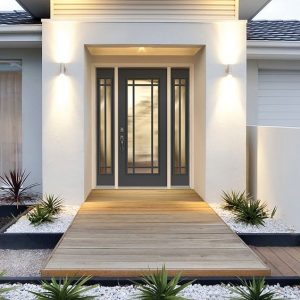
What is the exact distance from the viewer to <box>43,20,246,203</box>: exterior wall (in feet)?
29.5

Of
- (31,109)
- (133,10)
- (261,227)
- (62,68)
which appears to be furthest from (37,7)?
(261,227)

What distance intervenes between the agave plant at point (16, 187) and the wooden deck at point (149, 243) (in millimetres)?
1449

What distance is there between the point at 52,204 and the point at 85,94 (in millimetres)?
2109

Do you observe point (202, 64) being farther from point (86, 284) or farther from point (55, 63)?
point (86, 284)

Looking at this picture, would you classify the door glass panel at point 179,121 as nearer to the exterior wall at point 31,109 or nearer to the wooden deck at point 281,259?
the exterior wall at point 31,109

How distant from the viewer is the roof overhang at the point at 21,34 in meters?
9.35

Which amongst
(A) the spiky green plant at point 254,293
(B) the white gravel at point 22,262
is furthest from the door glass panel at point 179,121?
(A) the spiky green plant at point 254,293

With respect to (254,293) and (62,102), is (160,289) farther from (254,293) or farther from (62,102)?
(62,102)

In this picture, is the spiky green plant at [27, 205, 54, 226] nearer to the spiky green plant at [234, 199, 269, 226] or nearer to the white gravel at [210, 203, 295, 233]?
the white gravel at [210, 203, 295, 233]

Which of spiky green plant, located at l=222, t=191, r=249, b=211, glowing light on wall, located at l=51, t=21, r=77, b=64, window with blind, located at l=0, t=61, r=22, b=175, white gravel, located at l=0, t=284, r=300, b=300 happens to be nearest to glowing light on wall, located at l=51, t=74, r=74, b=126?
glowing light on wall, located at l=51, t=21, r=77, b=64

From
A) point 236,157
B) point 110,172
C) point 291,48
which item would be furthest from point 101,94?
point 291,48

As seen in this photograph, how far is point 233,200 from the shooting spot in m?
8.66

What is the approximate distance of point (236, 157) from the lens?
9.24 metres

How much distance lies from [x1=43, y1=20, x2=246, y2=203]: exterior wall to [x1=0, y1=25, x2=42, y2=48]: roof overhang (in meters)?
0.47
